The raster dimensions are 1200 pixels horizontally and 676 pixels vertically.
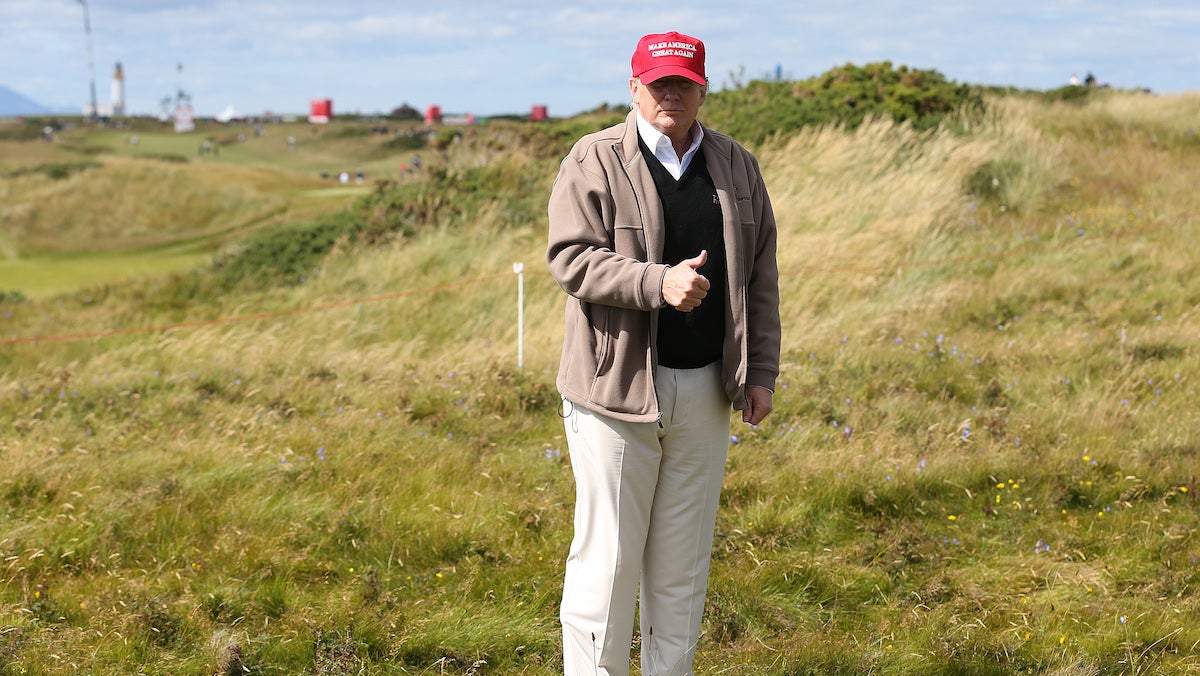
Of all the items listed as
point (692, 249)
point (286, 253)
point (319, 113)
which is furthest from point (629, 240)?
point (319, 113)

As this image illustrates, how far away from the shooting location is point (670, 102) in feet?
10.7

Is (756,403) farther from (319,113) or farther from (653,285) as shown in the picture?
(319,113)

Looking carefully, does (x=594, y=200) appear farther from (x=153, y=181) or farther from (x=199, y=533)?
(x=153, y=181)

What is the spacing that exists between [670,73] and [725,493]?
9.62ft

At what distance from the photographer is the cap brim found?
318 cm

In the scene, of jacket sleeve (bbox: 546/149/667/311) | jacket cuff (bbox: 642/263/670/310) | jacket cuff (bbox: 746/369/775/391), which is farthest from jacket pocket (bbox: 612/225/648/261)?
jacket cuff (bbox: 746/369/775/391)

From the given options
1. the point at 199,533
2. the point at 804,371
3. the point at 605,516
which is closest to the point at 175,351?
the point at 199,533

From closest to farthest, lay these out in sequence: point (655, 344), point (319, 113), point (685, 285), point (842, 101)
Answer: point (685, 285), point (655, 344), point (842, 101), point (319, 113)

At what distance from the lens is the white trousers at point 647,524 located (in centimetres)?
339

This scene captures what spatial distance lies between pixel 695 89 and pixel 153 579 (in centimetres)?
307

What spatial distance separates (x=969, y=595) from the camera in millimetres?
4711

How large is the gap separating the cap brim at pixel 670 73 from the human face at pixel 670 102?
3 cm

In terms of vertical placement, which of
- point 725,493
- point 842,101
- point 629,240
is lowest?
point 725,493

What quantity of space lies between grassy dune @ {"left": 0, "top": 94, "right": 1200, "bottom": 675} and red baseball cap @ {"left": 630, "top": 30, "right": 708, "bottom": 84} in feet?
7.01
